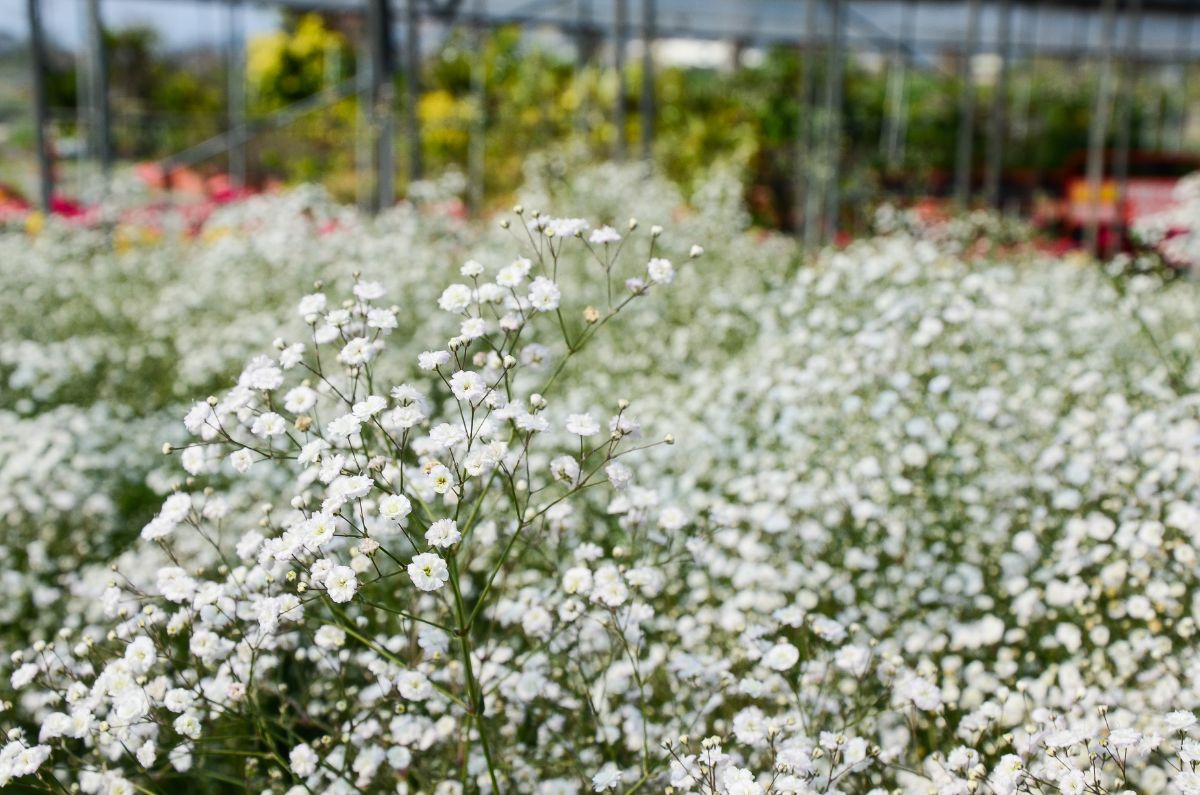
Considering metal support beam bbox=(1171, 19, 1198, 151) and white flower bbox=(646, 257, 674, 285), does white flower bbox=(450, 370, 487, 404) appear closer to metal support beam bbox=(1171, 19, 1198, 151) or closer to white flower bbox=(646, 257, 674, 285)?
white flower bbox=(646, 257, 674, 285)

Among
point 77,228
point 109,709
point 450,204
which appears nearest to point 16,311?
point 77,228

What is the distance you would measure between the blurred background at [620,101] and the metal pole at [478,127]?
46 millimetres

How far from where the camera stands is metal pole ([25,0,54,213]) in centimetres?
730

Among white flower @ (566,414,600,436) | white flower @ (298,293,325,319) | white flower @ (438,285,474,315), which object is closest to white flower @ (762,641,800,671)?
white flower @ (566,414,600,436)

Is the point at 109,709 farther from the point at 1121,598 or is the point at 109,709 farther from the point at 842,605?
the point at 1121,598

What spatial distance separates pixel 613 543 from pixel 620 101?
23.2 feet

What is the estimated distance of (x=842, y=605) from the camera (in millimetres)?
2658

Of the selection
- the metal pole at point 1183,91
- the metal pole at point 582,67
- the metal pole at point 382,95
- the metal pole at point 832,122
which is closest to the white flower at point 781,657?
the metal pole at point 382,95

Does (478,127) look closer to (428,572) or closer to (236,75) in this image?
(236,75)

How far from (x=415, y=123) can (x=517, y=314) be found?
6380 mm

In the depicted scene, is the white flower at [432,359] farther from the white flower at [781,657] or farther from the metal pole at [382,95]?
the metal pole at [382,95]

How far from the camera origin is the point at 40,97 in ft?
24.3

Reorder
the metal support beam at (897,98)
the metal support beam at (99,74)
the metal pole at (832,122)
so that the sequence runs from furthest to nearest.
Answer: the metal support beam at (897,98), the metal pole at (832,122), the metal support beam at (99,74)

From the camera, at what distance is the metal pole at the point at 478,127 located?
9.50m
